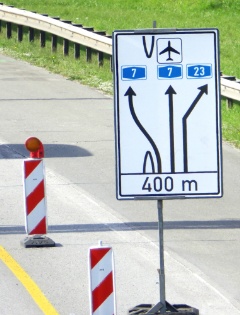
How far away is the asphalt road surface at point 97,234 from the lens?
9594mm

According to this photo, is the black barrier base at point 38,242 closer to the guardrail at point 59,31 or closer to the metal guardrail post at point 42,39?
the guardrail at point 59,31

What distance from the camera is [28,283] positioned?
9.98 m

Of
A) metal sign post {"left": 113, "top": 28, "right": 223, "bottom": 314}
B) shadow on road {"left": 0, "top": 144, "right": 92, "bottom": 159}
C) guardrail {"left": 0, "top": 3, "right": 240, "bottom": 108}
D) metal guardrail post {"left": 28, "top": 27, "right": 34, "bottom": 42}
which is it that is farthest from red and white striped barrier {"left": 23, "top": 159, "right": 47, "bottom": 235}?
metal guardrail post {"left": 28, "top": 27, "right": 34, "bottom": 42}

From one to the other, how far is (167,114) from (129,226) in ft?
17.1

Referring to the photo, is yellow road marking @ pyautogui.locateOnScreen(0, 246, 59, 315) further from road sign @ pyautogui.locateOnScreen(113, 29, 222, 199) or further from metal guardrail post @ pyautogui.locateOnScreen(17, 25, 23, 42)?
metal guardrail post @ pyautogui.locateOnScreen(17, 25, 23, 42)

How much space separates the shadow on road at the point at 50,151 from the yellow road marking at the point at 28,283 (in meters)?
4.97

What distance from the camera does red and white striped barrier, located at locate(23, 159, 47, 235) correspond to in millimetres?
11195

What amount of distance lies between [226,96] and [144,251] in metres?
8.03

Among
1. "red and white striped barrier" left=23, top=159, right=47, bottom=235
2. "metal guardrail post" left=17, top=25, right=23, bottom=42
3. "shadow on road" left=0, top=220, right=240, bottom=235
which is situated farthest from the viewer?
"metal guardrail post" left=17, top=25, right=23, bottom=42

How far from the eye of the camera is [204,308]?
30.3 feet

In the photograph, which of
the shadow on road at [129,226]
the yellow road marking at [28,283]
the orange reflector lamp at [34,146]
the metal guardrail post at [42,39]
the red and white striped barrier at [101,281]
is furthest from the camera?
the metal guardrail post at [42,39]

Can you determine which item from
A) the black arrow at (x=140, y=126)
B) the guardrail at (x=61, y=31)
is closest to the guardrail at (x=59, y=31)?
the guardrail at (x=61, y=31)

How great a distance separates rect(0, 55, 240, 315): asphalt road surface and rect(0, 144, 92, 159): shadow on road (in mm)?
15

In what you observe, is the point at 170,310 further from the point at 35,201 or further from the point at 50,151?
the point at 50,151
